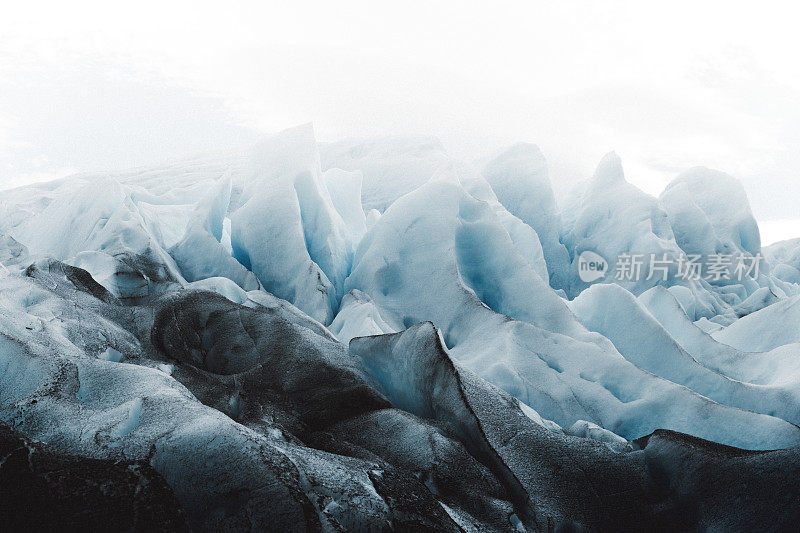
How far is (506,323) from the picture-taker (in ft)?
18.6

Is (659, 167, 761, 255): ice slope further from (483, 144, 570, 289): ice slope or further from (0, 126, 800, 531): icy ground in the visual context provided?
(0, 126, 800, 531): icy ground

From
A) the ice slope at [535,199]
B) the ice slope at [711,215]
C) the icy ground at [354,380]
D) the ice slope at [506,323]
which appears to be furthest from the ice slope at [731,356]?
the ice slope at [711,215]

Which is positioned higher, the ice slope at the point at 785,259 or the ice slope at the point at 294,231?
the ice slope at the point at 294,231

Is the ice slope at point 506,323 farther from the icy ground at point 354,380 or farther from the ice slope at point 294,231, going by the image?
the ice slope at point 294,231

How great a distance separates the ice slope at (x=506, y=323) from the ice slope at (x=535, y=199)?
5287 millimetres

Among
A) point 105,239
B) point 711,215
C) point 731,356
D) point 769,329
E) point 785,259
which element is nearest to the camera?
point 731,356

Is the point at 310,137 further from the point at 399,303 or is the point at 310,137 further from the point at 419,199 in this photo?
the point at 399,303

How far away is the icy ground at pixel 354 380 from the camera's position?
2029 mm

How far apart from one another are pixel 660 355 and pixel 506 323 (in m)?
1.73

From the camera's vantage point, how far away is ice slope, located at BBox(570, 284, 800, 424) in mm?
4969

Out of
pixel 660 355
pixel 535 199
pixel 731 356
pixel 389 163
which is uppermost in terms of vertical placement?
pixel 389 163

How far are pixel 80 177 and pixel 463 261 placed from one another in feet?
40.9

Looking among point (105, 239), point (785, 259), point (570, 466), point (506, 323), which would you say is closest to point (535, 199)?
Answer: point (506, 323)

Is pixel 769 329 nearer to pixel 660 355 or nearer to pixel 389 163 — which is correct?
pixel 660 355
